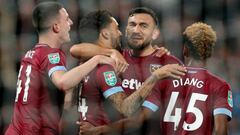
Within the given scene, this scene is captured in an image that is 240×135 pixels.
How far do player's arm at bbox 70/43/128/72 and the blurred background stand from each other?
348mm

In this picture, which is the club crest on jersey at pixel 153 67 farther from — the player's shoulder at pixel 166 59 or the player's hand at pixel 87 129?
the player's hand at pixel 87 129

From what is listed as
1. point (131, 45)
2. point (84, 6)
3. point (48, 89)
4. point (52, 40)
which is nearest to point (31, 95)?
point (48, 89)

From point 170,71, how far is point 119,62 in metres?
0.21

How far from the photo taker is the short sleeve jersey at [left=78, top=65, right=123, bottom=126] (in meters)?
2.46

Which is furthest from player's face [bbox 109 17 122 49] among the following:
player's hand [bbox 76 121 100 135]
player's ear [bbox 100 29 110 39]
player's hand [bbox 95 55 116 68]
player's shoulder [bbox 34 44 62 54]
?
player's hand [bbox 76 121 100 135]

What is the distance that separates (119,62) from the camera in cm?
253

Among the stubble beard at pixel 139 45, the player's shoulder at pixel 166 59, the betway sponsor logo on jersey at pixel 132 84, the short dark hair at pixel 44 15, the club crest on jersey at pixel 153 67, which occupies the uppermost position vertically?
the short dark hair at pixel 44 15

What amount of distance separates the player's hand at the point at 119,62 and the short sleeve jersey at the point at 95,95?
0.04m

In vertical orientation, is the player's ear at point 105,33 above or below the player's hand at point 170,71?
above

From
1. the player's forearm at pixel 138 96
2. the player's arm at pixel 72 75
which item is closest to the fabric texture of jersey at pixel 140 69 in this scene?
the player's forearm at pixel 138 96

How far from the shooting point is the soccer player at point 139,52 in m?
2.60

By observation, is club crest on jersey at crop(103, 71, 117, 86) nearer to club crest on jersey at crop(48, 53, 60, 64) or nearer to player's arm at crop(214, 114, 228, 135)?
club crest on jersey at crop(48, 53, 60, 64)

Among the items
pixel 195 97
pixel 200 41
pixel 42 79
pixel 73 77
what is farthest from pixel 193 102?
pixel 42 79

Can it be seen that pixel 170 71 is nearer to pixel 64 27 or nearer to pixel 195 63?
pixel 195 63
